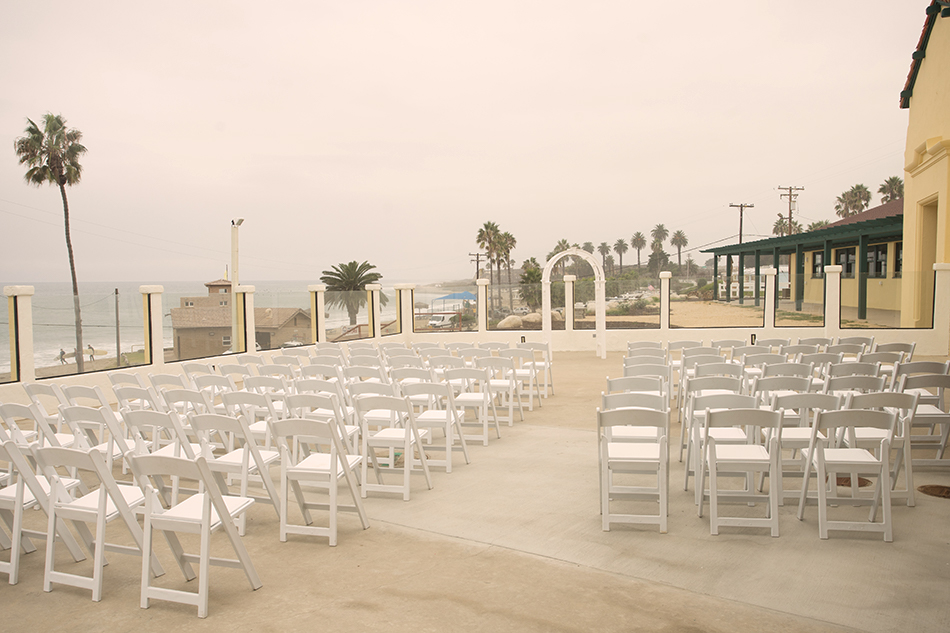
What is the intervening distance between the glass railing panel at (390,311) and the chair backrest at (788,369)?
40.5 ft

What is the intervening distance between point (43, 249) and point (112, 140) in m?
33.3

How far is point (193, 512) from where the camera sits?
358 centimetres

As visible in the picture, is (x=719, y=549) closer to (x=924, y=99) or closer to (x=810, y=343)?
(x=810, y=343)

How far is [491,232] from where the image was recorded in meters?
55.1

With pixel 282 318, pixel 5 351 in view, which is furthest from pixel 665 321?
pixel 5 351

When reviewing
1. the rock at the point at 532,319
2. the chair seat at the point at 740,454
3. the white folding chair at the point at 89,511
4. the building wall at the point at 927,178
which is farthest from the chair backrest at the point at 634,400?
the rock at the point at 532,319

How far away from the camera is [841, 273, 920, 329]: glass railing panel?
15461mm

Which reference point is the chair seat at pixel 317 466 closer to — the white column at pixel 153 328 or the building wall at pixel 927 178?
the white column at pixel 153 328

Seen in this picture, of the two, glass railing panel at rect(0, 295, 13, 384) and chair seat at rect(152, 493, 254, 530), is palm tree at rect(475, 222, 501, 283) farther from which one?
chair seat at rect(152, 493, 254, 530)

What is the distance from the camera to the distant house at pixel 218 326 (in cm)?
1268

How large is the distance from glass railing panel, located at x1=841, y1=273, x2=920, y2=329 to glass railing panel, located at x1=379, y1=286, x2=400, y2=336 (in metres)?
12.2

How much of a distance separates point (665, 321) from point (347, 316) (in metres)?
8.84

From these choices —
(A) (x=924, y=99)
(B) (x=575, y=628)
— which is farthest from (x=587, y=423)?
(A) (x=924, y=99)

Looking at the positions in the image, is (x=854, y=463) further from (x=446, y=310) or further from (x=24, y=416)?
(x=446, y=310)
